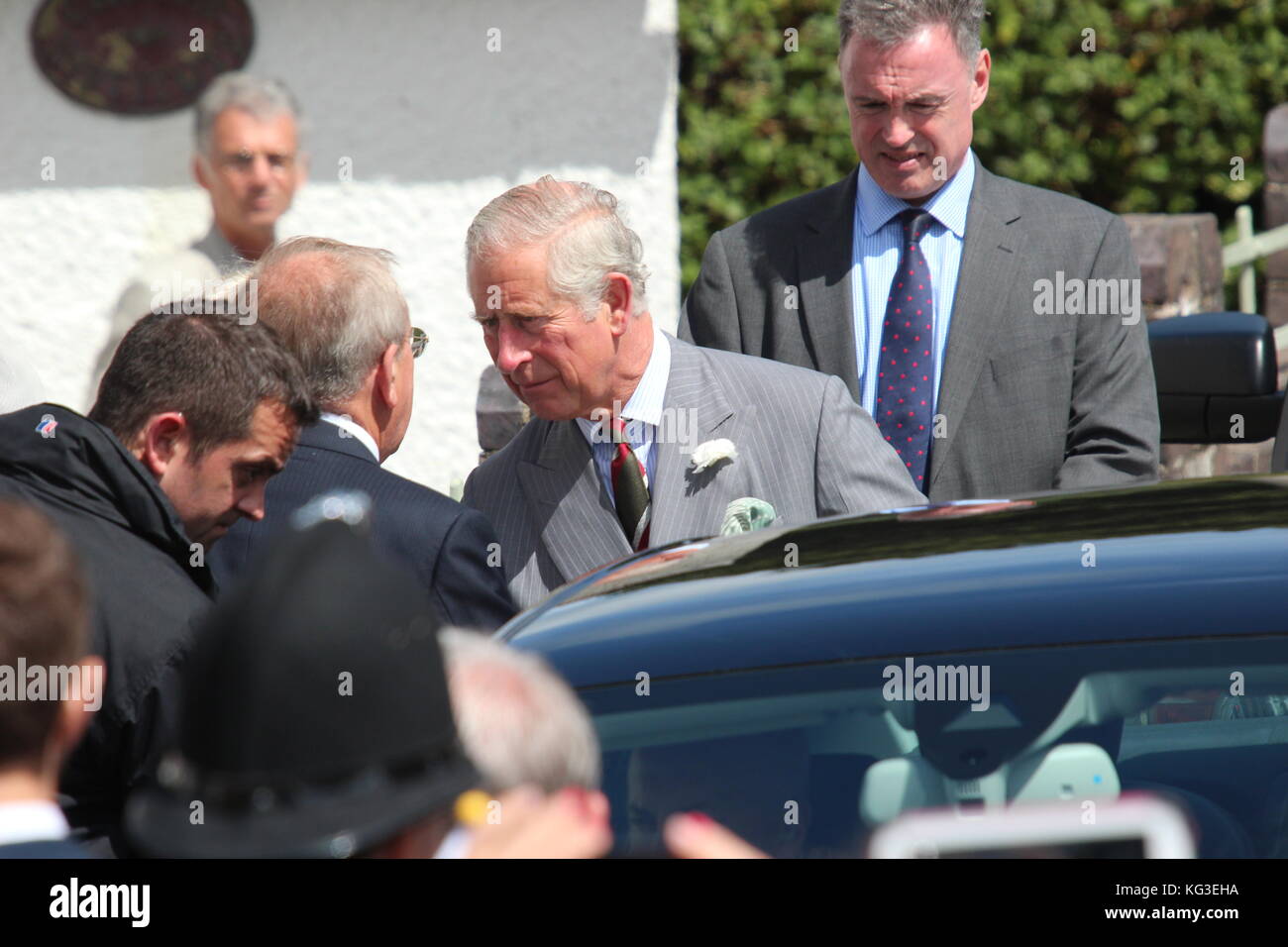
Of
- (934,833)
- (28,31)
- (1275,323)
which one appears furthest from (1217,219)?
(934,833)

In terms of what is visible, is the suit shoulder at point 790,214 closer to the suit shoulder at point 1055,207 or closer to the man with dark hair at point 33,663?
the suit shoulder at point 1055,207

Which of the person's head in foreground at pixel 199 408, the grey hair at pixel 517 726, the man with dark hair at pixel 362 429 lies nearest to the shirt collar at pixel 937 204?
the man with dark hair at pixel 362 429

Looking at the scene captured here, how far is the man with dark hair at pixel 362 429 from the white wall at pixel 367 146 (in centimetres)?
382

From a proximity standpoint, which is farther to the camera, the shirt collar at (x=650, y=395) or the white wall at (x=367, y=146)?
the white wall at (x=367, y=146)

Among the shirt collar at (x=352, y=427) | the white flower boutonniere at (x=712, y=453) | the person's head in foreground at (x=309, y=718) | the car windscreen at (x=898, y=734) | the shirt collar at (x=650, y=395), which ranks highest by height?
the shirt collar at (x=650, y=395)

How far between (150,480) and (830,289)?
6.09 ft

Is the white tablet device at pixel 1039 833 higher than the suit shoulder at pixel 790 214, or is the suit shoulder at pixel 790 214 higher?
the suit shoulder at pixel 790 214

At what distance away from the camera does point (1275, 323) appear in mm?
8086

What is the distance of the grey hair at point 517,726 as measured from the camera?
1.51 metres

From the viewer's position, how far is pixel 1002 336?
3.96m

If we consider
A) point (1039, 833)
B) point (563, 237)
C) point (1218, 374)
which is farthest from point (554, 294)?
point (1039, 833)

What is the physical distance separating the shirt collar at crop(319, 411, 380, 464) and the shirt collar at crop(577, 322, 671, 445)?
18.6 inches

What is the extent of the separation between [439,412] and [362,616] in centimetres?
633

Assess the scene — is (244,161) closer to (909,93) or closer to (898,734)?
(909,93)
